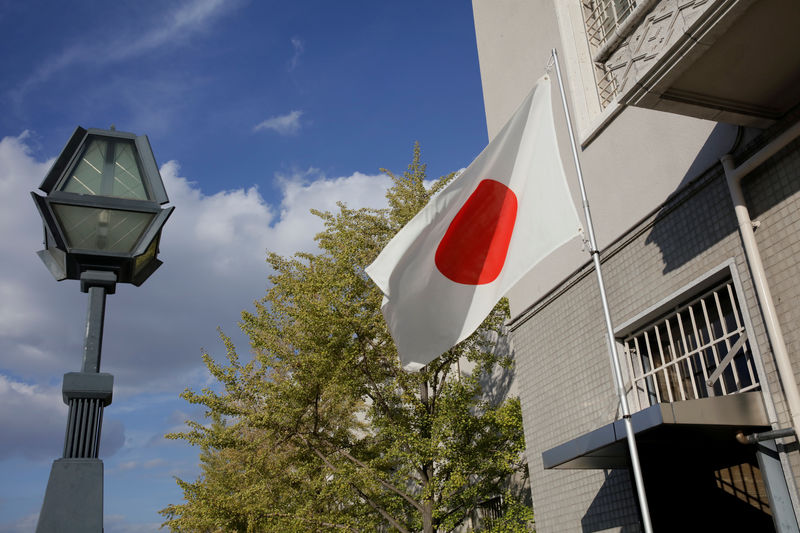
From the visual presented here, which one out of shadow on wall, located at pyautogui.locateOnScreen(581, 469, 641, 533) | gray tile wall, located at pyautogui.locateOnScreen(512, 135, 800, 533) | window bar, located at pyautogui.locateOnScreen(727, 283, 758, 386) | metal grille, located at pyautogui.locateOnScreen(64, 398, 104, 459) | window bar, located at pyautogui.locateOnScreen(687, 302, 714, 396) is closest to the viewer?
metal grille, located at pyautogui.locateOnScreen(64, 398, 104, 459)

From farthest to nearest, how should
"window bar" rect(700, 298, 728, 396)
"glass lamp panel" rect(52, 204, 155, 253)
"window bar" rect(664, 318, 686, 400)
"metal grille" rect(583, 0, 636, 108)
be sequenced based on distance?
"metal grille" rect(583, 0, 636, 108)
"window bar" rect(664, 318, 686, 400)
"window bar" rect(700, 298, 728, 396)
"glass lamp panel" rect(52, 204, 155, 253)

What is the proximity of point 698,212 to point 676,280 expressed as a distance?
68cm

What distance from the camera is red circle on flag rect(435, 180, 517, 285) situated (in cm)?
610

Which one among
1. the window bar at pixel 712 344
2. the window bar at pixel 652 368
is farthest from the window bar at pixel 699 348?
the window bar at pixel 652 368

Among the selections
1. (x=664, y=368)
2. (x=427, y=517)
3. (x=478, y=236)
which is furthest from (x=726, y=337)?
(x=427, y=517)

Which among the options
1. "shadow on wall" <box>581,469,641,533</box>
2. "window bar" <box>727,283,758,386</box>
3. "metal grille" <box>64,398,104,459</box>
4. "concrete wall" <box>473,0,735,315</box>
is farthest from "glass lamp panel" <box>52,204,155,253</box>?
"shadow on wall" <box>581,469,641,533</box>

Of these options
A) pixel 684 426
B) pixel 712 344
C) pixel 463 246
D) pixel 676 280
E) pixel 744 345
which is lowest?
pixel 684 426

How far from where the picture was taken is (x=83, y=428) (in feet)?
9.93

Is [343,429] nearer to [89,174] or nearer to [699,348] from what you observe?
[699,348]

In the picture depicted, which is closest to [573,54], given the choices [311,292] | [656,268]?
[656,268]

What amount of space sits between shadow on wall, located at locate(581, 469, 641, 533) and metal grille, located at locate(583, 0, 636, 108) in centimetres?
429

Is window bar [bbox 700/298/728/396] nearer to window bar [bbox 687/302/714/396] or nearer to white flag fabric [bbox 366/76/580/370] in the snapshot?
window bar [bbox 687/302/714/396]

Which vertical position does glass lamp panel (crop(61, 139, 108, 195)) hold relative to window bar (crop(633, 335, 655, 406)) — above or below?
above

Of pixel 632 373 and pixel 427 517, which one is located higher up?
pixel 632 373
